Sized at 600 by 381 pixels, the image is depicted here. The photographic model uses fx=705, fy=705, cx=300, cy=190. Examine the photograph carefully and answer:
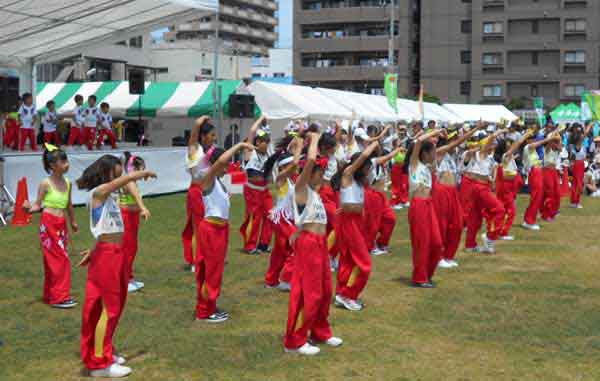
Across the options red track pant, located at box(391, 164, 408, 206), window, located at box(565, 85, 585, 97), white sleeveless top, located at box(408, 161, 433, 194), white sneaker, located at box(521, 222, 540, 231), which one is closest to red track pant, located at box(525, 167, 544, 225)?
white sneaker, located at box(521, 222, 540, 231)

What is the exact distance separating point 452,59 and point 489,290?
64.2 m

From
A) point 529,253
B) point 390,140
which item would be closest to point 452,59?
point 390,140

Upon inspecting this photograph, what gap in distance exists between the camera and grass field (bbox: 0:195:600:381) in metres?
5.95

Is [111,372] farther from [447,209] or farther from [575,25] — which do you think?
[575,25]

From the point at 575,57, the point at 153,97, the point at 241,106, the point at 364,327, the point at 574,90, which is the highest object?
the point at 575,57

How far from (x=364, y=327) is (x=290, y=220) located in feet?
6.76

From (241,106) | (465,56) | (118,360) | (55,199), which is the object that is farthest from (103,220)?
(465,56)

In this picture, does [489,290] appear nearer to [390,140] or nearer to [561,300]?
[561,300]

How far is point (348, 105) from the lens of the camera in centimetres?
3056

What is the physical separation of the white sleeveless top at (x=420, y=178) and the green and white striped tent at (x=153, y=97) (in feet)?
54.6

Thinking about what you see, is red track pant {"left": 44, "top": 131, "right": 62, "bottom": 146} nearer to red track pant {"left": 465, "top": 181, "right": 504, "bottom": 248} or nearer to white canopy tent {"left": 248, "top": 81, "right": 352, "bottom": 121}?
white canopy tent {"left": 248, "top": 81, "right": 352, "bottom": 121}

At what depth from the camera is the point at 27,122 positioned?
2100cm

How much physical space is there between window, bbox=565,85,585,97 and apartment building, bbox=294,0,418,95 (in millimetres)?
16022

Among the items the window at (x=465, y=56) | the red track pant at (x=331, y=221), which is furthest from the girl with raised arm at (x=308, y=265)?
the window at (x=465, y=56)
